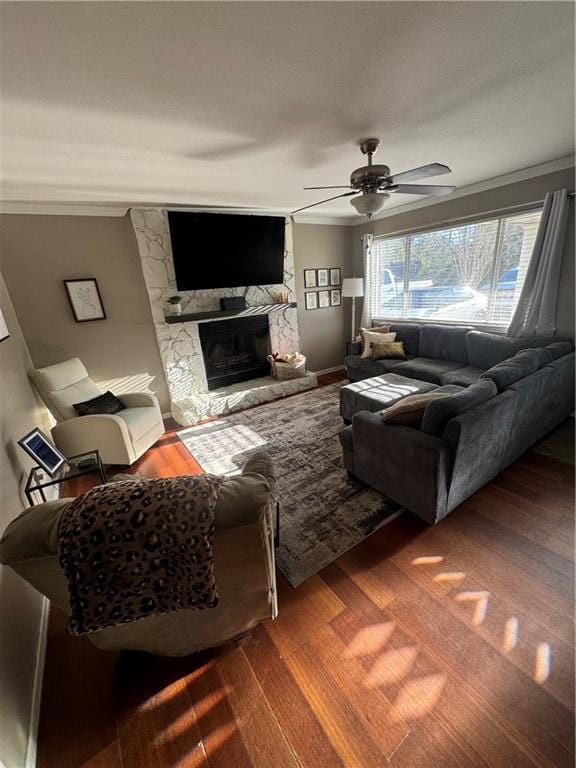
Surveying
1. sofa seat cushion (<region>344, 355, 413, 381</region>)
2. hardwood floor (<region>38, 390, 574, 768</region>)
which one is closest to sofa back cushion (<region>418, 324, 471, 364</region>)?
sofa seat cushion (<region>344, 355, 413, 381</region>)

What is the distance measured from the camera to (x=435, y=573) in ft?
5.48

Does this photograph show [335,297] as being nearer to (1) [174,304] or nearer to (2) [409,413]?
(1) [174,304]

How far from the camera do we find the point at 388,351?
4047 mm

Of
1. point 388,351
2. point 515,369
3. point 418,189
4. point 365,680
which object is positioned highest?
point 418,189

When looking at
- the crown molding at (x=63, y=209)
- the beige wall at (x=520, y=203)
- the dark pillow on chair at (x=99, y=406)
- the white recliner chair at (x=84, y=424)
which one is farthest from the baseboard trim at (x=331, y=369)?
the crown molding at (x=63, y=209)

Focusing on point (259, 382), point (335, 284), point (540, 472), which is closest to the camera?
point (540, 472)

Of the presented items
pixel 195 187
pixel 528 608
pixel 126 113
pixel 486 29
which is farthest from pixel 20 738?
pixel 195 187

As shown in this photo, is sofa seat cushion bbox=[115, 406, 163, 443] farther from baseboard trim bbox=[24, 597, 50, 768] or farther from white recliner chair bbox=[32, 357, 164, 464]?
baseboard trim bbox=[24, 597, 50, 768]

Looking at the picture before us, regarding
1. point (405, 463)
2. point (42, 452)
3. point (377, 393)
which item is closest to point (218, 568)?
point (405, 463)

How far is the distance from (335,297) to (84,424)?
4.15 meters

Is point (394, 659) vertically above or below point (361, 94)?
below

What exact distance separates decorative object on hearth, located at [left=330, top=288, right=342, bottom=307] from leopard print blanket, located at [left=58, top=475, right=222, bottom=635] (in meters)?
4.62

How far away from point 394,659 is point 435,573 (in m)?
0.54

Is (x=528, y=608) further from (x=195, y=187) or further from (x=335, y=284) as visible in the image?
(x=335, y=284)
